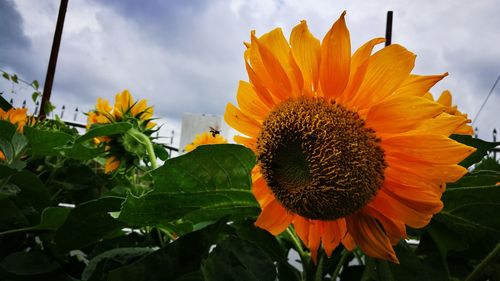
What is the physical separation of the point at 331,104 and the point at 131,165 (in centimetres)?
41

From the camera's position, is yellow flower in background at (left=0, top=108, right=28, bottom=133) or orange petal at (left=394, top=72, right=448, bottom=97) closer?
orange petal at (left=394, top=72, right=448, bottom=97)

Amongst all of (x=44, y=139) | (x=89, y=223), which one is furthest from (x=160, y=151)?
(x=89, y=223)

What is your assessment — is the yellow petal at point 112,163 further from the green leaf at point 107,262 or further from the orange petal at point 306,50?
the orange petal at point 306,50

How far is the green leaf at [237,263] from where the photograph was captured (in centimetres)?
36

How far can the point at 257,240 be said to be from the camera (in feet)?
1.55

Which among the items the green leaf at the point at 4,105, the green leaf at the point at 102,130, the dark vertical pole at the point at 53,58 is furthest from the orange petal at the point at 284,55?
the dark vertical pole at the point at 53,58

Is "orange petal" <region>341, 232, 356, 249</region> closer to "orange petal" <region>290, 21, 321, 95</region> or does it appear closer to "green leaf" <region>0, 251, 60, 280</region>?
"orange petal" <region>290, 21, 321, 95</region>

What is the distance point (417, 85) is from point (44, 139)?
0.47m

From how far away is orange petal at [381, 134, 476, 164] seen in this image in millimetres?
330

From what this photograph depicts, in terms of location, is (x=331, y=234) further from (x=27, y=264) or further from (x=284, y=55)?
(x=27, y=264)

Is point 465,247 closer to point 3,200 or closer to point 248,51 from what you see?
point 248,51

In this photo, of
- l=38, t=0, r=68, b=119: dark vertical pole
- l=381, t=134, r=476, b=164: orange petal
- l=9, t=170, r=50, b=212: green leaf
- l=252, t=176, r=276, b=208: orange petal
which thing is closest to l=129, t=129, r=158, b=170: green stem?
l=9, t=170, r=50, b=212: green leaf

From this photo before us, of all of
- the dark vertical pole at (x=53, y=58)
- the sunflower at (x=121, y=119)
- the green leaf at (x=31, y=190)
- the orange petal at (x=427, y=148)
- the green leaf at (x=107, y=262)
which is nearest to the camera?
the orange petal at (x=427, y=148)

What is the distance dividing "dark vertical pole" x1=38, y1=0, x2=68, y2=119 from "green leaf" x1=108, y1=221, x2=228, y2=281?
0.88 meters
